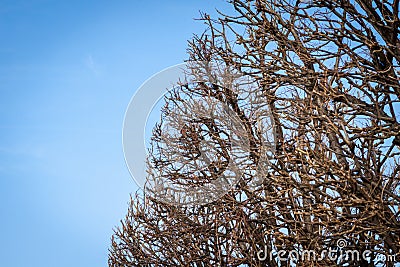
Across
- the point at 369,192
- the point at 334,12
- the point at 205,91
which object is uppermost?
the point at 205,91

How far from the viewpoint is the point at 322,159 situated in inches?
278

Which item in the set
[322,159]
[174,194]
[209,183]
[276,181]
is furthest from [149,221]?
[322,159]

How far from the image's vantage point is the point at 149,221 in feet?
43.2

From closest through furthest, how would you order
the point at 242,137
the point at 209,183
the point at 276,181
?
the point at 276,181 → the point at 242,137 → the point at 209,183

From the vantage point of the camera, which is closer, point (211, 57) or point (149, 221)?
point (211, 57)

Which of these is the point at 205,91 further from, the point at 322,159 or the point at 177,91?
the point at 322,159

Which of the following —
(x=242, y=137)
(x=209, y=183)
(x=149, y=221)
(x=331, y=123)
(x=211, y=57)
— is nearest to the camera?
(x=331, y=123)

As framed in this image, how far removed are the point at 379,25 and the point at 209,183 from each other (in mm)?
4752

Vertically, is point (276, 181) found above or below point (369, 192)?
above

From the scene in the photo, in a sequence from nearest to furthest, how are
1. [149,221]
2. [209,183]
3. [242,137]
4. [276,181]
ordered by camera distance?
[276,181] → [242,137] → [209,183] → [149,221]

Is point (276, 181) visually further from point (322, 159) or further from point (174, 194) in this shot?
point (174, 194)

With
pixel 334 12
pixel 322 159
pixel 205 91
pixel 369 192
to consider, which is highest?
pixel 205 91

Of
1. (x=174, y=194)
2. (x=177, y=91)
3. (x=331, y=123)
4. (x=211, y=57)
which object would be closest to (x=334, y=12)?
(x=331, y=123)

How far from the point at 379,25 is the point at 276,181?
2509 millimetres
